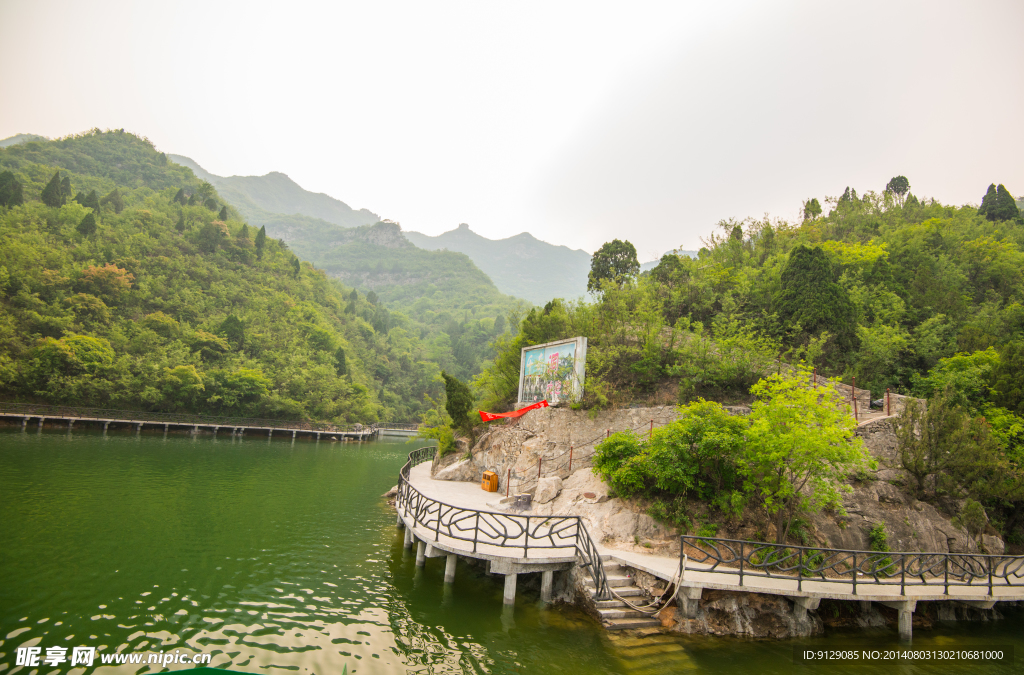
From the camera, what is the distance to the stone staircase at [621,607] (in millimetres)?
9391

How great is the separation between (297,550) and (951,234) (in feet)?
127

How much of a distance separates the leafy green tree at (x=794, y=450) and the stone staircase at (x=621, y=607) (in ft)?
13.8

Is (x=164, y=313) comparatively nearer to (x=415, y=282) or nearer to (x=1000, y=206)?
(x=1000, y=206)

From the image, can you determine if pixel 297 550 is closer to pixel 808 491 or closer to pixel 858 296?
pixel 808 491

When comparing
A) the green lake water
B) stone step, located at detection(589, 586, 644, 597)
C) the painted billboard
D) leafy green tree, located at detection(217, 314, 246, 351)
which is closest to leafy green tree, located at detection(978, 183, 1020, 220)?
the green lake water

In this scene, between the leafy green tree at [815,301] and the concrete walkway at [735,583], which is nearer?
the concrete walkway at [735,583]

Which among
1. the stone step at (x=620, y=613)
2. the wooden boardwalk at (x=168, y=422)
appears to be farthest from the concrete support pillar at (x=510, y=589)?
the wooden boardwalk at (x=168, y=422)

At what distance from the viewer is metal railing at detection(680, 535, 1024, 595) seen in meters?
10.2

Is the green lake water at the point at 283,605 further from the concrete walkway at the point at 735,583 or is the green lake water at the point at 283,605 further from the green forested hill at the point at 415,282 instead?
the green forested hill at the point at 415,282

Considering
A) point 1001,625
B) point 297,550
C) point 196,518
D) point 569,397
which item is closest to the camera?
point 1001,625

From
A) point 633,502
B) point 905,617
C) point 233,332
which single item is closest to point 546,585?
point 633,502

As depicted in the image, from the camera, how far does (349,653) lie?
26.1 ft

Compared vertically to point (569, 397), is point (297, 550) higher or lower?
lower

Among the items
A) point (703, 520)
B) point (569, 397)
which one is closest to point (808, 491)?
point (703, 520)
